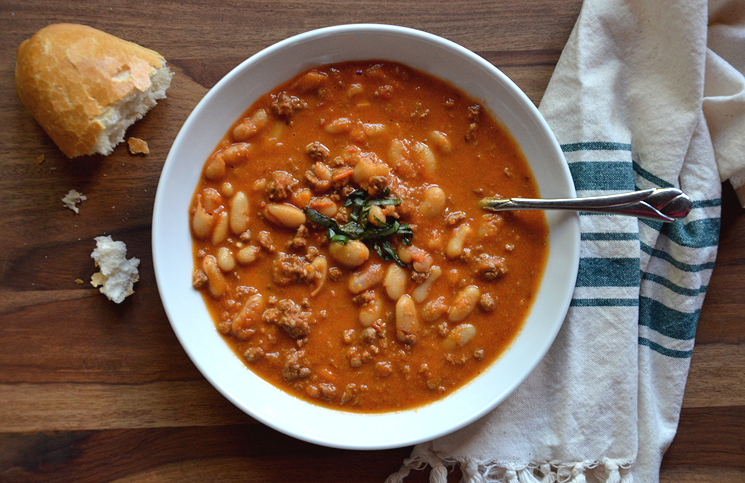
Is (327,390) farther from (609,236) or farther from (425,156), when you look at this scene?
(609,236)

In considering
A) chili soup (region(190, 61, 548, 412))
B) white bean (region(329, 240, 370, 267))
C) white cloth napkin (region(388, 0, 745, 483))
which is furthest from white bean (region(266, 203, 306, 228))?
white cloth napkin (region(388, 0, 745, 483))

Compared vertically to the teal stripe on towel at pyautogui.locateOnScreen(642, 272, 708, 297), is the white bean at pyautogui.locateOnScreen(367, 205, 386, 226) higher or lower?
higher

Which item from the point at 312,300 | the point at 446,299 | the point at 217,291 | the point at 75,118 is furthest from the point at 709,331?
the point at 75,118

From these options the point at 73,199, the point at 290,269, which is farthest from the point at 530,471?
the point at 73,199

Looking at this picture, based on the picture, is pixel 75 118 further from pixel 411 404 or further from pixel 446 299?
pixel 411 404

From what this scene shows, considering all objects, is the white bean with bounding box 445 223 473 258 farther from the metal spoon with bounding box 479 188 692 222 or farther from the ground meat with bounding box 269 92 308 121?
the ground meat with bounding box 269 92 308 121
